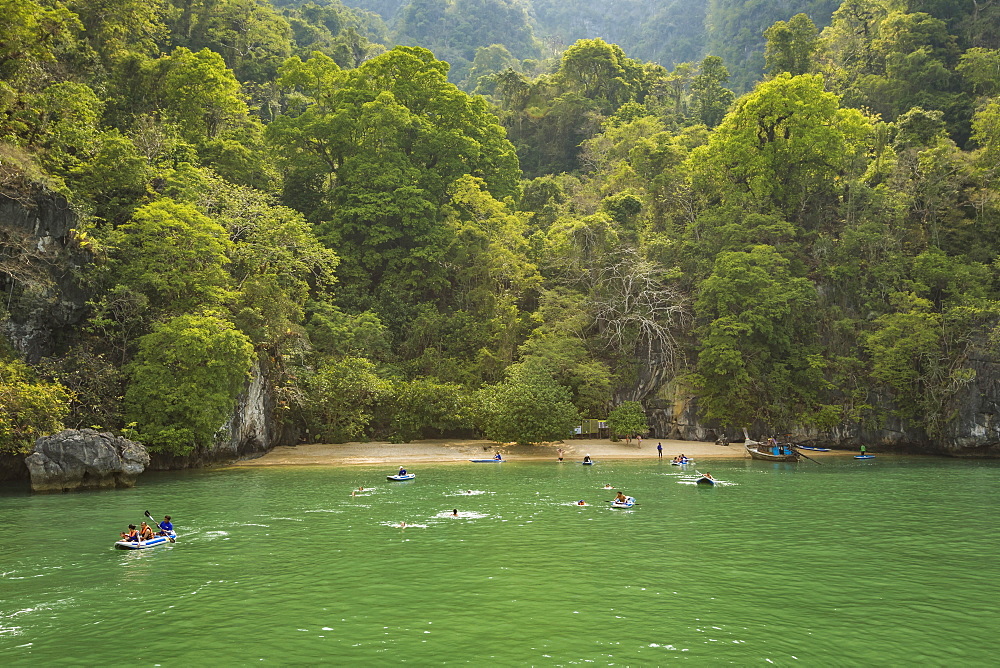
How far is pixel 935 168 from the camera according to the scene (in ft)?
148

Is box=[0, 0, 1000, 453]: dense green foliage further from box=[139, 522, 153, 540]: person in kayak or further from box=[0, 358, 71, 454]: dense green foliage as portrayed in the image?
box=[139, 522, 153, 540]: person in kayak

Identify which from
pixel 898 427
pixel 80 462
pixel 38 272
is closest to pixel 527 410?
pixel 80 462

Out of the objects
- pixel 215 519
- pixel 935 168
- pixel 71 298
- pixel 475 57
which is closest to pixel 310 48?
pixel 475 57

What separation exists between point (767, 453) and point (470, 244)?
24.6m

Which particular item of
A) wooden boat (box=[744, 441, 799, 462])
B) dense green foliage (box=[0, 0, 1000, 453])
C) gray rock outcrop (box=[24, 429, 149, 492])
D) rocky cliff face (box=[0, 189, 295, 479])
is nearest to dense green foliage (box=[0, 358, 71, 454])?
dense green foliage (box=[0, 0, 1000, 453])

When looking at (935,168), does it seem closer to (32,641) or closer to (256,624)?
(256,624)

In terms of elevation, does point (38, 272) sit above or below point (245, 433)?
above

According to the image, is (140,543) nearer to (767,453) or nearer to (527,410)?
(527,410)

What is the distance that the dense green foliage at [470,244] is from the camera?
32719mm

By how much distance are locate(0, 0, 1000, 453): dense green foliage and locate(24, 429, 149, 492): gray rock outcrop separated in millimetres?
1458

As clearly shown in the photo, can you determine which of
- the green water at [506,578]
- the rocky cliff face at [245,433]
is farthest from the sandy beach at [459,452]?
the green water at [506,578]

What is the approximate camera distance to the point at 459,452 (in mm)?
40656

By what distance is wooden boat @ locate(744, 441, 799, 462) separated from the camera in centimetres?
3875

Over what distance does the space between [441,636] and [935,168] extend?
154 feet
